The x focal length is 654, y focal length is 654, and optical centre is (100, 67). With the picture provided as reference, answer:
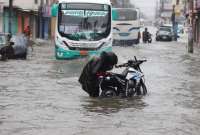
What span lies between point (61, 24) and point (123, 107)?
1631 centimetres

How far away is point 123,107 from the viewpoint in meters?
14.4

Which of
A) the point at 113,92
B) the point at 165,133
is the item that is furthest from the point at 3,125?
the point at 113,92

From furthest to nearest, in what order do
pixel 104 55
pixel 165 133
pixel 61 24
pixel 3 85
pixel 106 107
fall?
pixel 61 24 < pixel 3 85 < pixel 104 55 < pixel 106 107 < pixel 165 133

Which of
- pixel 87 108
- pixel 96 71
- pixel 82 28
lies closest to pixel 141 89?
pixel 96 71

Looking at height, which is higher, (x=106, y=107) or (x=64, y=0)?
(x=64, y=0)

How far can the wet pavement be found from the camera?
37.1 feet

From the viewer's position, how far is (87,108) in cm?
1412

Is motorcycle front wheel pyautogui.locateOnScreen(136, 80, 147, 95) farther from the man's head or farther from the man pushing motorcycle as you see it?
the man's head

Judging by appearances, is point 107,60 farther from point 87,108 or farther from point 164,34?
point 164,34

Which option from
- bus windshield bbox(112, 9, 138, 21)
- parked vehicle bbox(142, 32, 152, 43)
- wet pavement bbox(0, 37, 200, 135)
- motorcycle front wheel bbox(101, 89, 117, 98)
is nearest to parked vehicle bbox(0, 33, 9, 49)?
wet pavement bbox(0, 37, 200, 135)

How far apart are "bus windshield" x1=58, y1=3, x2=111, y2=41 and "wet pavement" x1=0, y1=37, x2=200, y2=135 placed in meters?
7.71

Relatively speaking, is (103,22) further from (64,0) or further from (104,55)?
(104,55)

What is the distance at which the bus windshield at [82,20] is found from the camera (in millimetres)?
30297

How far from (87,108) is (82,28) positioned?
16513mm
